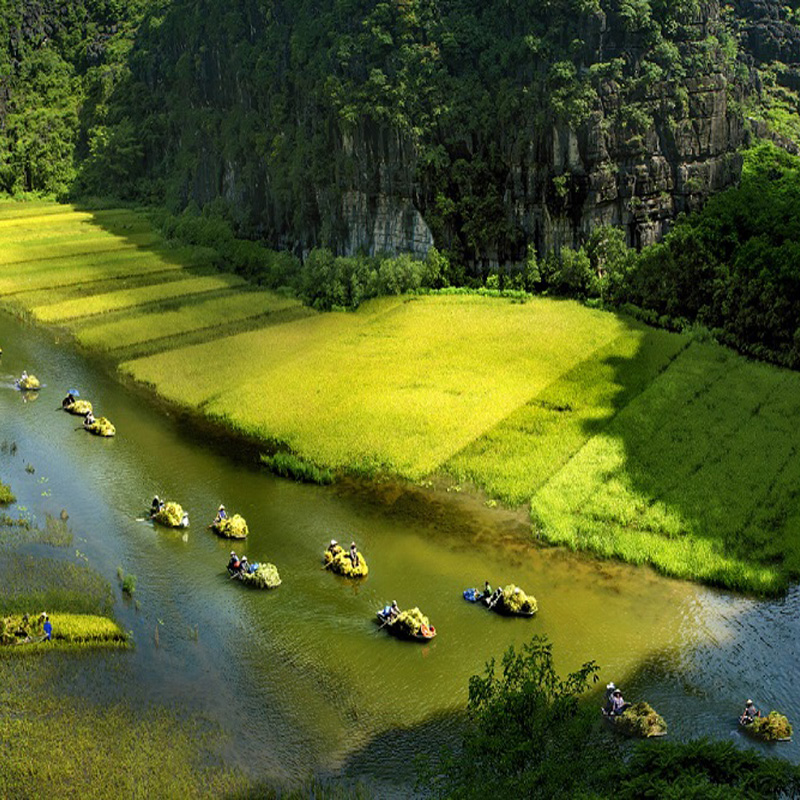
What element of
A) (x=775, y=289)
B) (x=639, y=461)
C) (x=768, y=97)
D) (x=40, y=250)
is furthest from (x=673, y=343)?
(x=40, y=250)

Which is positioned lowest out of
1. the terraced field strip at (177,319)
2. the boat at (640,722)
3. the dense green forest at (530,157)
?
the terraced field strip at (177,319)

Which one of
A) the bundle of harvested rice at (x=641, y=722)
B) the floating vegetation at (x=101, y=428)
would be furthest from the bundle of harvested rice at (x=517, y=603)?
the floating vegetation at (x=101, y=428)

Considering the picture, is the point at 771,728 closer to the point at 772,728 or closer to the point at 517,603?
the point at 772,728

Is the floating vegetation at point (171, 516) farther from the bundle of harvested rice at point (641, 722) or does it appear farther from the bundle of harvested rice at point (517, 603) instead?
the bundle of harvested rice at point (641, 722)

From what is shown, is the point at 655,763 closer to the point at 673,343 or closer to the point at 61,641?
the point at 61,641

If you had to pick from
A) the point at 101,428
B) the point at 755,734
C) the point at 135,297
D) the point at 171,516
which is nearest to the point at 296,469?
the point at 171,516

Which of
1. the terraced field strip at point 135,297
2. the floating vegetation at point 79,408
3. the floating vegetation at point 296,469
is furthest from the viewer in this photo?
the terraced field strip at point 135,297
